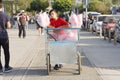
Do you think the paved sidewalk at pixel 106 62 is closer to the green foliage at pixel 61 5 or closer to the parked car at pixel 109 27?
the parked car at pixel 109 27

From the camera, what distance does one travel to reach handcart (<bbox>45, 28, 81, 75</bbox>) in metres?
11.0

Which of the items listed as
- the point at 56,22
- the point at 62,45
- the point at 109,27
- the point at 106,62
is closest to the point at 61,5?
the point at 109,27

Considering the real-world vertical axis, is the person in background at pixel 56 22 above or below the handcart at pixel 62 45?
above

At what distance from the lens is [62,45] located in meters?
11.1

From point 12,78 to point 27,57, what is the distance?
4.84 metres

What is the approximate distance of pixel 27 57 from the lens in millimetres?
15617

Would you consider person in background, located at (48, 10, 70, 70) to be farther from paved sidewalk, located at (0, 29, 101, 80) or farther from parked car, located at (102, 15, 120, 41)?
parked car, located at (102, 15, 120, 41)

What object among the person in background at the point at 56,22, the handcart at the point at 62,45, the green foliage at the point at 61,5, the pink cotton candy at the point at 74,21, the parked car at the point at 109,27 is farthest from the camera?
the green foliage at the point at 61,5

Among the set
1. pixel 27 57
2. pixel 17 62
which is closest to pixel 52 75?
pixel 17 62

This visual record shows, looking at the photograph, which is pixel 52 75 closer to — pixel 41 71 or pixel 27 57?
pixel 41 71

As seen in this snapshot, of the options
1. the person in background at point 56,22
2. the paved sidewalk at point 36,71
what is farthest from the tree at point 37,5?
the person in background at point 56,22

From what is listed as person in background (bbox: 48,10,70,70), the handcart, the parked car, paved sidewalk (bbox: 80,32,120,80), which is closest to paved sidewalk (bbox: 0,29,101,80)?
paved sidewalk (bbox: 80,32,120,80)

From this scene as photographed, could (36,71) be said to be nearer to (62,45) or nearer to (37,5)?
(62,45)

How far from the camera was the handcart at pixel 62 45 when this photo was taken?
36.1ft
